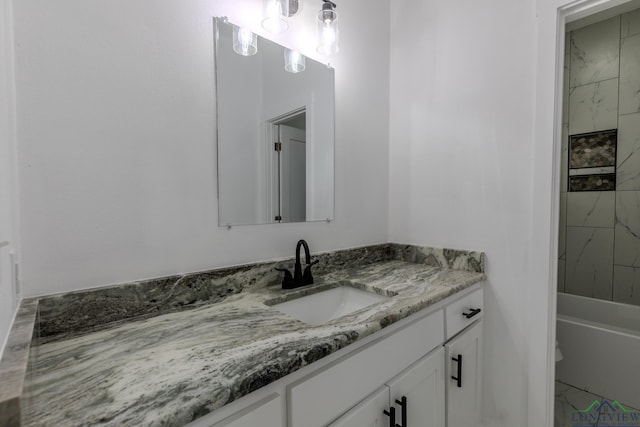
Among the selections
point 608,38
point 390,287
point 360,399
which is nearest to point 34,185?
point 360,399

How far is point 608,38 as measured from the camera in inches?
86.9

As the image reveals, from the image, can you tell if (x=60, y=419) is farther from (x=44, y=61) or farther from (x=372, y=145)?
(x=372, y=145)

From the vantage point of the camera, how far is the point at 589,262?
2.32m

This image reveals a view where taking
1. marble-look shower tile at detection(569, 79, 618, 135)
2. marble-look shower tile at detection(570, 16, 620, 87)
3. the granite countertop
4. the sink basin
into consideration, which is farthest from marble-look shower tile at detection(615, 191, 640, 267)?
the sink basin

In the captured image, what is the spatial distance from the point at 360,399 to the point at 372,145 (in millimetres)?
1300

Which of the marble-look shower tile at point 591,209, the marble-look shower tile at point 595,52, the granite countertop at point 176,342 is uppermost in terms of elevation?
the marble-look shower tile at point 595,52

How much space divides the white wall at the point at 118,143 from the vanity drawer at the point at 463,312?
781 millimetres

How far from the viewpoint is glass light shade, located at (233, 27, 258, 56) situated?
43.8 inches

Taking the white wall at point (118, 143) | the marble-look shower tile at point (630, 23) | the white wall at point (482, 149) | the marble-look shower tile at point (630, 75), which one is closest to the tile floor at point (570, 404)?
the white wall at point (482, 149)

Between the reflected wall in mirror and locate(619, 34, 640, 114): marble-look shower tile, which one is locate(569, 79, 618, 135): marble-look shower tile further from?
the reflected wall in mirror

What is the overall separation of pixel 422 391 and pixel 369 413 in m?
0.32

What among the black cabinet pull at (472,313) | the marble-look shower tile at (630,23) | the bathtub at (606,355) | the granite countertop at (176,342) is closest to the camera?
the granite countertop at (176,342)

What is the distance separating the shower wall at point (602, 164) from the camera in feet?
6.95

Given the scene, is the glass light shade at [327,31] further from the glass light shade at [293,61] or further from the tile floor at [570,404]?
the tile floor at [570,404]
